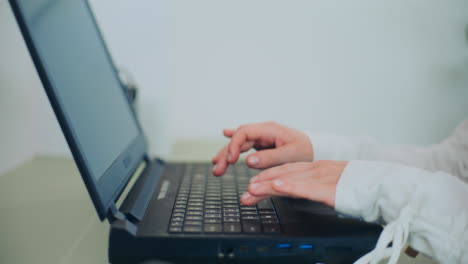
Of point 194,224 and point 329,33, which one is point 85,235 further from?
point 329,33

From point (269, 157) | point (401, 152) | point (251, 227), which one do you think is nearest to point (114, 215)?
point (251, 227)

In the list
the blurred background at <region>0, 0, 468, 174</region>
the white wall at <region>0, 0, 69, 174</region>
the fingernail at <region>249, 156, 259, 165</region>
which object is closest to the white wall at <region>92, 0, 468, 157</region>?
the blurred background at <region>0, 0, 468, 174</region>

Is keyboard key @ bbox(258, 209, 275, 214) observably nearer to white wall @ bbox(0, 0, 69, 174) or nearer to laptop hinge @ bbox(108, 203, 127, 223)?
laptop hinge @ bbox(108, 203, 127, 223)

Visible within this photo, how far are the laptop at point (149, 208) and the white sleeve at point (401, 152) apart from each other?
0.21 m

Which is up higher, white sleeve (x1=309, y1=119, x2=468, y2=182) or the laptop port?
the laptop port

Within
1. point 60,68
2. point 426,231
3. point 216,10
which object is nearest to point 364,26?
point 216,10

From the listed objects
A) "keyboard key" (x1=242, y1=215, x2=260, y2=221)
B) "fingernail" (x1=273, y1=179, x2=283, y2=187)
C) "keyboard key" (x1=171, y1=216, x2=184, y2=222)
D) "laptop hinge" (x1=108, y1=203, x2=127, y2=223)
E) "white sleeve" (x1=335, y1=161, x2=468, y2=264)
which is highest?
"laptop hinge" (x1=108, y1=203, x2=127, y2=223)

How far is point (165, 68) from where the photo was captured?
1.04 m

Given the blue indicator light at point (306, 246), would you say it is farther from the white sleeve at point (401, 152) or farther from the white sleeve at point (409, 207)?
the white sleeve at point (401, 152)

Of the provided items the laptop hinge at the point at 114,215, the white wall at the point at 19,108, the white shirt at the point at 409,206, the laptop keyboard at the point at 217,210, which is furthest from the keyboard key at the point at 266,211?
the white wall at the point at 19,108

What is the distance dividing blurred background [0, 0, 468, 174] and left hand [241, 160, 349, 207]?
58 centimetres

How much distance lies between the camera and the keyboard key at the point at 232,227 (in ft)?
1.42

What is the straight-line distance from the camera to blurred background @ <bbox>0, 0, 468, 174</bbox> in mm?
1008

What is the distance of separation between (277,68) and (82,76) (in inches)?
26.8
